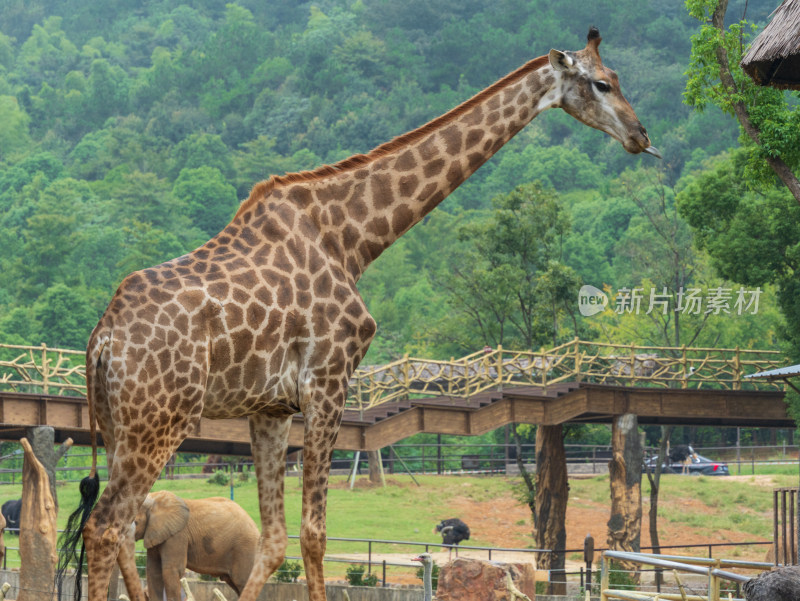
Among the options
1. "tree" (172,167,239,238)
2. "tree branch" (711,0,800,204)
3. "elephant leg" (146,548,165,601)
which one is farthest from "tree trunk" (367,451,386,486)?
"tree" (172,167,239,238)

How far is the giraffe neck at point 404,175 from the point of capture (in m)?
7.02

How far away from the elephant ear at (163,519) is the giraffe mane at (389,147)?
27.0 feet

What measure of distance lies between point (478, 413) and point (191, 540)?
9.30m

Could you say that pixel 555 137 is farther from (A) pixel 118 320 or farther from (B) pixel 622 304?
(A) pixel 118 320

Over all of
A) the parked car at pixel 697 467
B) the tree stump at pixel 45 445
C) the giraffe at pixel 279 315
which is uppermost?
the giraffe at pixel 279 315

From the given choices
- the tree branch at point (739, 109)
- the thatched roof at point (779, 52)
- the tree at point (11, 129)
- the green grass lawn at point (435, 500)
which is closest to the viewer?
the thatched roof at point (779, 52)

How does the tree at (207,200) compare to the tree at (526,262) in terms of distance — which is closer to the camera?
the tree at (526,262)

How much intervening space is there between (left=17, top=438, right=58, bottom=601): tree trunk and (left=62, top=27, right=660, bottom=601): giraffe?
36.1 feet

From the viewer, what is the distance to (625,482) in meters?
25.0

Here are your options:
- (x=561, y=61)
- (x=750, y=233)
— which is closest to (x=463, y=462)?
(x=750, y=233)

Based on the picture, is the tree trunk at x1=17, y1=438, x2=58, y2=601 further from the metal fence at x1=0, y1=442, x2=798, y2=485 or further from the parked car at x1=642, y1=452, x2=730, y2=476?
the parked car at x1=642, y1=452, x2=730, y2=476

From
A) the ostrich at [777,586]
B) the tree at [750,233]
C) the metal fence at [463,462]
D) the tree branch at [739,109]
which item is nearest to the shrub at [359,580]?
the tree branch at [739,109]

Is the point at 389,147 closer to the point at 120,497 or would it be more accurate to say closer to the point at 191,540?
the point at 120,497
